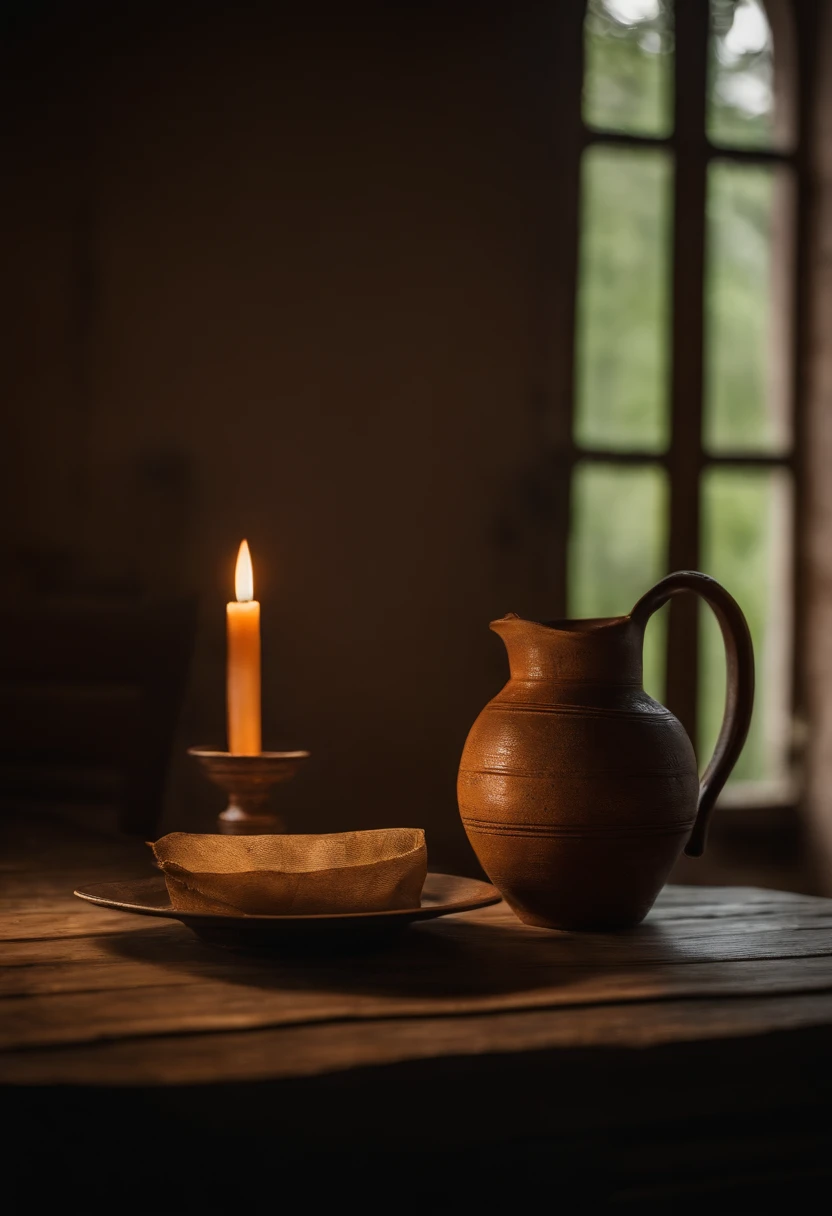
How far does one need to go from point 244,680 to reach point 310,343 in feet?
4.61

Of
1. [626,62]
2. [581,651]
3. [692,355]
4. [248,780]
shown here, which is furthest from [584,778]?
[626,62]

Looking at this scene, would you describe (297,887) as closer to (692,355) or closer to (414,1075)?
(414,1075)

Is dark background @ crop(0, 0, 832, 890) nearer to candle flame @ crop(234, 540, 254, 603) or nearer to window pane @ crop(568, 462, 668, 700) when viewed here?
window pane @ crop(568, 462, 668, 700)

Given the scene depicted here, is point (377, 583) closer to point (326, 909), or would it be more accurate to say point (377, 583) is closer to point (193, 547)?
point (193, 547)

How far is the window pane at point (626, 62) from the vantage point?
8.36ft

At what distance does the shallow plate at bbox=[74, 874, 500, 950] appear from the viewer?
677 mm

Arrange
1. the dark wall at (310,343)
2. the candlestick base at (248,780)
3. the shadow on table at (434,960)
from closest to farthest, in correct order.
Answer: the shadow on table at (434,960) < the candlestick base at (248,780) < the dark wall at (310,343)

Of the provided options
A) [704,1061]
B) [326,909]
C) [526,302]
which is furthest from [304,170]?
[704,1061]

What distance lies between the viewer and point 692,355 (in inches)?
101

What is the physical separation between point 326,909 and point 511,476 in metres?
1.75

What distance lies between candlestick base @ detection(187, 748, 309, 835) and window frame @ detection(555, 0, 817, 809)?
1619mm

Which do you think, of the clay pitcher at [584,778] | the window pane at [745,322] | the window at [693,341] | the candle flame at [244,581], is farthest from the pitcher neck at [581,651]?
the window pane at [745,322]

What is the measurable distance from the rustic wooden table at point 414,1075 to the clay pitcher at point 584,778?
7 cm

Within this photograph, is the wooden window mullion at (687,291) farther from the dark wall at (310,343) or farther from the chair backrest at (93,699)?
the chair backrest at (93,699)
